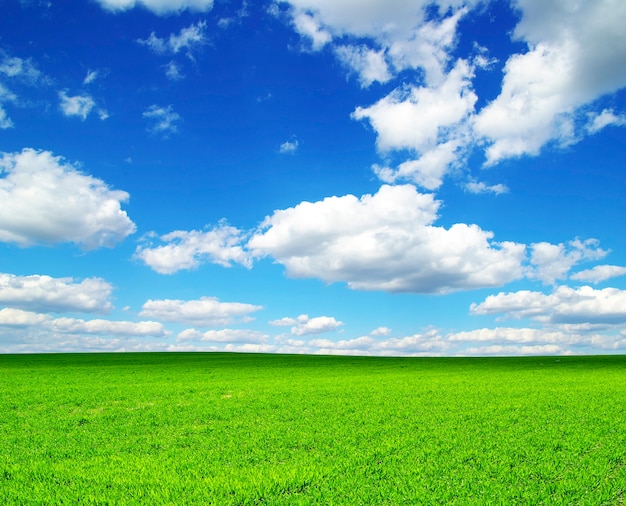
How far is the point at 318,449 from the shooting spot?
13508mm

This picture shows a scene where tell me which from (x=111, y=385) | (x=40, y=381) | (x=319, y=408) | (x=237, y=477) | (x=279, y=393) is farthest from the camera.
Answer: (x=40, y=381)

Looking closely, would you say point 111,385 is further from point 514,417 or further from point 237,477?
point 514,417

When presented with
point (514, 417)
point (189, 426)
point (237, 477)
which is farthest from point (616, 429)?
point (189, 426)

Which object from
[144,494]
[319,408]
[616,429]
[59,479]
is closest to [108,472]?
[59,479]

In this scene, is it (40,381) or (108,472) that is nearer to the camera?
(108,472)

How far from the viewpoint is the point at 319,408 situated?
2016 centimetres

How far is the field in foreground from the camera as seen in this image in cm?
1015

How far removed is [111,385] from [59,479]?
20.5m

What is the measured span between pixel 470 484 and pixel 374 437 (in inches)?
184

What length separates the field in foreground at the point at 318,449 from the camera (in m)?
10.1

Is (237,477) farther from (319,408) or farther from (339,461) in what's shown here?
(319,408)

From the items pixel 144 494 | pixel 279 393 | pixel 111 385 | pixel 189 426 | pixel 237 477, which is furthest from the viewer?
pixel 111 385

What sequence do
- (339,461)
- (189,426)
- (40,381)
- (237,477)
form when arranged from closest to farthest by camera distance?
1. (237,477)
2. (339,461)
3. (189,426)
4. (40,381)

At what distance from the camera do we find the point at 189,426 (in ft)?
55.8
